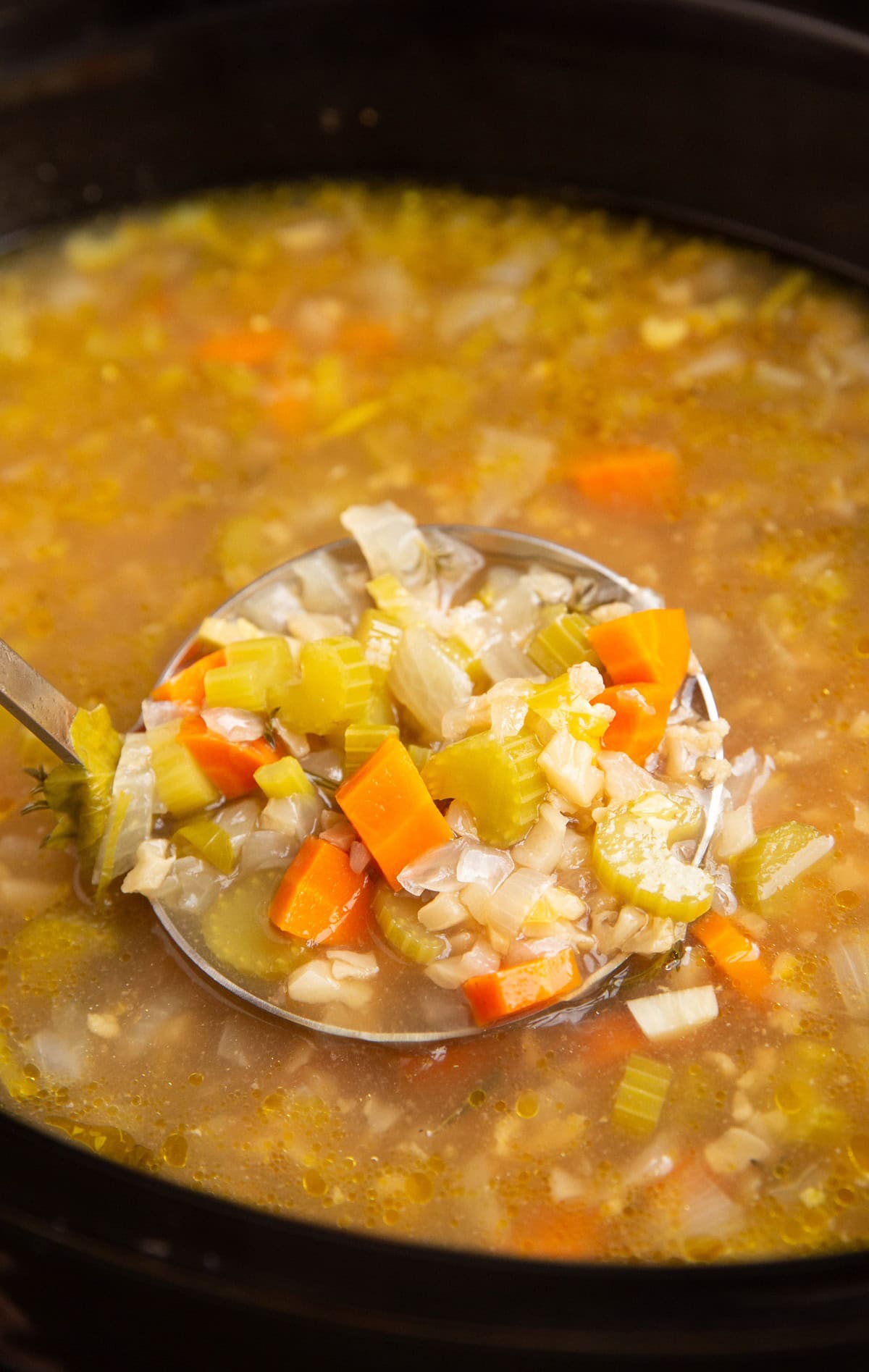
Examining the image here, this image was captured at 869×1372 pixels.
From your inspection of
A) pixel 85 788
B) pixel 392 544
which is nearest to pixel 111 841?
pixel 85 788

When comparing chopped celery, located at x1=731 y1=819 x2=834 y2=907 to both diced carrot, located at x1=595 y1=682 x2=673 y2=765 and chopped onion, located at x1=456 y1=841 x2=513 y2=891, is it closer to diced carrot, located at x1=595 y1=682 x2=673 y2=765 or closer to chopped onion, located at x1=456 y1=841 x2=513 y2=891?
diced carrot, located at x1=595 y1=682 x2=673 y2=765

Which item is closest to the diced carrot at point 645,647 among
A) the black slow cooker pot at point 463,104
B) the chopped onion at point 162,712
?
the chopped onion at point 162,712

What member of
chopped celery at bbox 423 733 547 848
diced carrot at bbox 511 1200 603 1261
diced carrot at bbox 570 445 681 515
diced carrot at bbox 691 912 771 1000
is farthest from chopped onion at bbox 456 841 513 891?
diced carrot at bbox 570 445 681 515

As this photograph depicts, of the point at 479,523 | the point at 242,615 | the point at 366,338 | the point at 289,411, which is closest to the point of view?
the point at 242,615

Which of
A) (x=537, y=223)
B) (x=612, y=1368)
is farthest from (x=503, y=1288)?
(x=537, y=223)

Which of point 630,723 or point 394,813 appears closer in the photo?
point 394,813

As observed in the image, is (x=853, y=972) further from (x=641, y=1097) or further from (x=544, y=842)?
(x=544, y=842)
